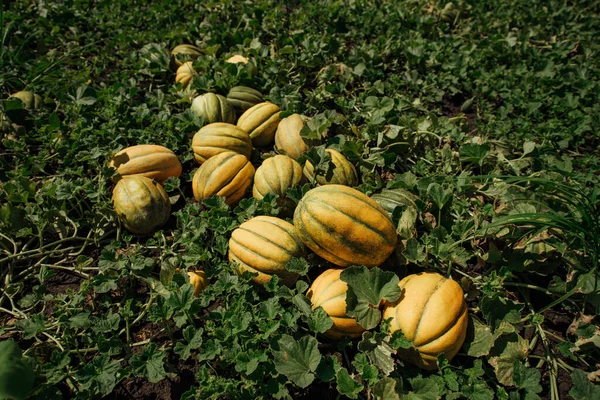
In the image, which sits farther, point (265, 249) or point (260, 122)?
point (260, 122)

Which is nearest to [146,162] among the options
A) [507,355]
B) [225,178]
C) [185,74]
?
[225,178]

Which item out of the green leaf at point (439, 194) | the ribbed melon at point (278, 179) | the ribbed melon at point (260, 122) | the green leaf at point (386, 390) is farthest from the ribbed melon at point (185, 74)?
the green leaf at point (386, 390)

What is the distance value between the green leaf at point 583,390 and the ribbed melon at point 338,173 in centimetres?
193

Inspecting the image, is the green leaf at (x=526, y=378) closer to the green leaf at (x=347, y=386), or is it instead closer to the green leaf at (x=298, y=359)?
the green leaf at (x=347, y=386)

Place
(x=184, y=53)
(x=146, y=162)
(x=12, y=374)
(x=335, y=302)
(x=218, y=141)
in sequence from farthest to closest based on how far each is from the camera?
(x=184, y=53), (x=218, y=141), (x=146, y=162), (x=335, y=302), (x=12, y=374)

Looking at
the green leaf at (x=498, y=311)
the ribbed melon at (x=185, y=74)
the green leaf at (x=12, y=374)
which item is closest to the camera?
the green leaf at (x=12, y=374)

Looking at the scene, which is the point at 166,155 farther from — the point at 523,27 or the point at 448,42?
the point at 523,27

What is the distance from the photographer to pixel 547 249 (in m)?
2.80

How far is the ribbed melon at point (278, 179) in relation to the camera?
318 centimetres

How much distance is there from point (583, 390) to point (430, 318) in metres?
0.90

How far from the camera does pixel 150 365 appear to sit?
2.32m

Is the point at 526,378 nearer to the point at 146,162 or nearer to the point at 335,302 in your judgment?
the point at 335,302

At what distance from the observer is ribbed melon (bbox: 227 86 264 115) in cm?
421

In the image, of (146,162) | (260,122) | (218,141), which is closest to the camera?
(146,162)
